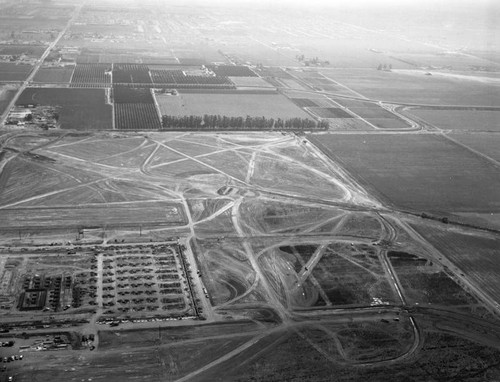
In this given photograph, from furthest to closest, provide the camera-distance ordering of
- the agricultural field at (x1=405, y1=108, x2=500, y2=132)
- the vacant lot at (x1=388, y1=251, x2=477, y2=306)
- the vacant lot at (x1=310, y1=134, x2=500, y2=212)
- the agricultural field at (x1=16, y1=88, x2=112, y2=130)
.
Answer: the agricultural field at (x1=405, y1=108, x2=500, y2=132) < the agricultural field at (x1=16, y1=88, x2=112, y2=130) < the vacant lot at (x1=310, y1=134, x2=500, y2=212) < the vacant lot at (x1=388, y1=251, x2=477, y2=306)

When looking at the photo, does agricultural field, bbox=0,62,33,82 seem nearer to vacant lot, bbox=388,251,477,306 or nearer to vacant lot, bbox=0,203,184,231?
vacant lot, bbox=0,203,184,231

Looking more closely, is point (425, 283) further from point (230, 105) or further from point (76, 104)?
point (76, 104)

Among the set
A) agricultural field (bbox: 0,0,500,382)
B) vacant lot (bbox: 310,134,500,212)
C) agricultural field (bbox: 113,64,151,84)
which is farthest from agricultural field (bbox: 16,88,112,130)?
vacant lot (bbox: 310,134,500,212)

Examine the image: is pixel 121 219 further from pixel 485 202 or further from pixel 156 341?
pixel 485 202

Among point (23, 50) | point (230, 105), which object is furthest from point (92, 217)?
point (23, 50)

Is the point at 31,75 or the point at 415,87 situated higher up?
the point at 415,87

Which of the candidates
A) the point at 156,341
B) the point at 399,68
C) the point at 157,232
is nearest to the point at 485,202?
the point at 157,232
